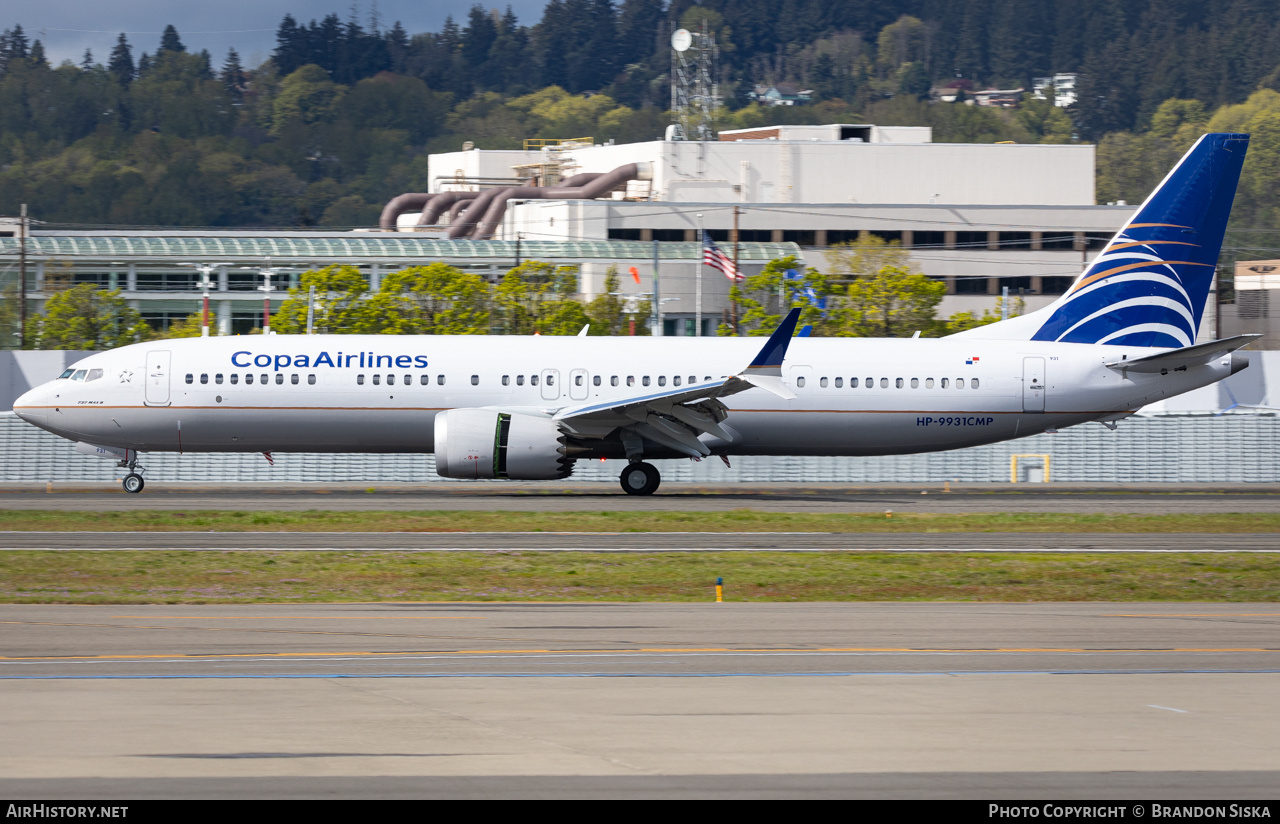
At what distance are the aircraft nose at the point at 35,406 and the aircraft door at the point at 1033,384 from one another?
22.7m

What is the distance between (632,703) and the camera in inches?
468

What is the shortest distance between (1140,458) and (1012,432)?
29.0ft

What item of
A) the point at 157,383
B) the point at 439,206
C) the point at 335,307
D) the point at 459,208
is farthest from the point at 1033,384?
the point at 439,206

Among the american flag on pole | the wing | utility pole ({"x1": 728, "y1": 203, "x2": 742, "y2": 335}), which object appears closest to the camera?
the wing

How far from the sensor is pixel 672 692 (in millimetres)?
12383

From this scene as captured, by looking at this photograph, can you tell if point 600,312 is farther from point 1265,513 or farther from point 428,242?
point 1265,513

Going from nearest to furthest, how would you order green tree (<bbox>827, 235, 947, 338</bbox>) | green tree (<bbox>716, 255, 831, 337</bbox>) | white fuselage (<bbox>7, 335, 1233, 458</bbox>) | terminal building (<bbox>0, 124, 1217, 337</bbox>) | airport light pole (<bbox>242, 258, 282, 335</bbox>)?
white fuselage (<bbox>7, 335, 1233, 458</bbox>), airport light pole (<bbox>242, 258, 282, 335</bbox>), green tree (<bbox>716, 255, 831, 337</bbox>), green tree (<bbox>827, 235, 947, 338</bbox>), terminal building (<bbox>0, 124, 1217, 337</bbox>)

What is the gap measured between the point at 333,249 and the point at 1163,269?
264 feet

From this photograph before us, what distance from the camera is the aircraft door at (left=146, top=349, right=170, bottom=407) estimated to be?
32906 mm

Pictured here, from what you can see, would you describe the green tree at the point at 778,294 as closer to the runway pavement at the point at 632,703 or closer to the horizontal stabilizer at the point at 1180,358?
the horizontal stabilizer at the point at 1180,358

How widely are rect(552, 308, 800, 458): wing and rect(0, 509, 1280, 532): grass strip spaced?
3.01 metres

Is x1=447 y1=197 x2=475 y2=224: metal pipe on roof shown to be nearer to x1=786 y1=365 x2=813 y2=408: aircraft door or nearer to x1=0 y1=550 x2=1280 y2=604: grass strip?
x1=786 y1=365 x2=813 y2=408: aircraft door

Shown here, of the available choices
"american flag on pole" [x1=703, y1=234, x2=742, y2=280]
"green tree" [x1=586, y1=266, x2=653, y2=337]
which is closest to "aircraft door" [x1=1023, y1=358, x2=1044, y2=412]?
"american flag on pole" [x1=703, y1=234, x2=742, y2=280]

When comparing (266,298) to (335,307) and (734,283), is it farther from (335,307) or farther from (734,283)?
(734,283)
